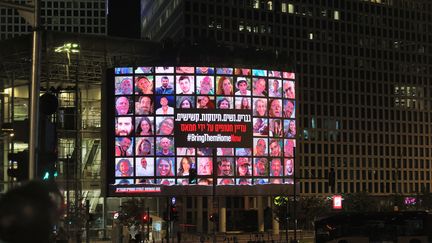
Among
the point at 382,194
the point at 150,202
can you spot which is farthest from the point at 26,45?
the point at 382,194

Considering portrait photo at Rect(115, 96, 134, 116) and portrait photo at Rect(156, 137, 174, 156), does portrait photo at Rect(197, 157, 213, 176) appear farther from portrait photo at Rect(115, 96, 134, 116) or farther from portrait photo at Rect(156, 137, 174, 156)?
portrait photo at Rect(115, 96, 134, 116)

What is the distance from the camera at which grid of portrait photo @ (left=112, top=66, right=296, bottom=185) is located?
99.4 metres

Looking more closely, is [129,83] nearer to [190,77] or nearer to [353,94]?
[190,77]

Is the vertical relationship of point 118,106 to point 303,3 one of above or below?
below

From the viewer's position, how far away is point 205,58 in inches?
4112

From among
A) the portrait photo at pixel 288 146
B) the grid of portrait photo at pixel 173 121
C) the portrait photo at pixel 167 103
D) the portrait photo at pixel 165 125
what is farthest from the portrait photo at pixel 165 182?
the portrait photo at pixel 288 146

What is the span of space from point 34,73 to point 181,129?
289 feet

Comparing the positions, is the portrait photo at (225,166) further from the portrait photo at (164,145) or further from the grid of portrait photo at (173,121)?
the portrait photo at (164,145)

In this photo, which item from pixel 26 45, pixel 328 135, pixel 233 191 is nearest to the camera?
pixel 26 45

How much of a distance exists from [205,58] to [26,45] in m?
31.0

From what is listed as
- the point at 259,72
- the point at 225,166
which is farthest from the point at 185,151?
the point at 259,72

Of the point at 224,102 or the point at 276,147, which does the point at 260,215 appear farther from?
the point at 224,102

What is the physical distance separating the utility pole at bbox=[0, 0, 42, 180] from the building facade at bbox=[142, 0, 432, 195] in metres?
134

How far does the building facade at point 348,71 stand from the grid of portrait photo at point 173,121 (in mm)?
45612
